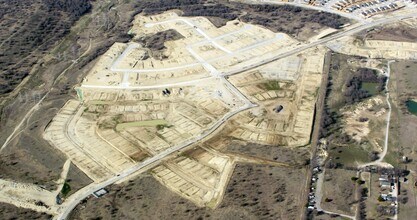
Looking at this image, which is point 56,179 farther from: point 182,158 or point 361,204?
point 361,204

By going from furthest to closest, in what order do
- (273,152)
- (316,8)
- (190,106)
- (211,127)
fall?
(316,8) → (190,106) → (211,127) → (273,152)

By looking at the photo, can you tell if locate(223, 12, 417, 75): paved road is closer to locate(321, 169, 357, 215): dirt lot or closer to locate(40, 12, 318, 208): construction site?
locate(40, 12, 318, 208): construction site

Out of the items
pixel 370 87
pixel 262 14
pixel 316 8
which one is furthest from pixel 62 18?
pixel 370 87

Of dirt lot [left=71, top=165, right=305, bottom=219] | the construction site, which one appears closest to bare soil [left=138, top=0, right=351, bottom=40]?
the construction site

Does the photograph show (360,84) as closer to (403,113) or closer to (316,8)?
(403,113)

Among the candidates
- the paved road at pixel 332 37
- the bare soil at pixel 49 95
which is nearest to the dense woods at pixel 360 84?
the paved road at pixel 332 37

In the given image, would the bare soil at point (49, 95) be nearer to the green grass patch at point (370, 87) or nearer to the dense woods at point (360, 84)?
the dense woods at point (360, 84)

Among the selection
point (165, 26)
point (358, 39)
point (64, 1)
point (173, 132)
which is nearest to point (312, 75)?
point (358, 39)
